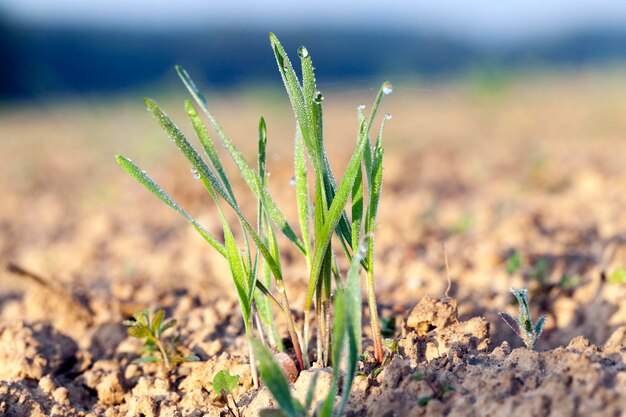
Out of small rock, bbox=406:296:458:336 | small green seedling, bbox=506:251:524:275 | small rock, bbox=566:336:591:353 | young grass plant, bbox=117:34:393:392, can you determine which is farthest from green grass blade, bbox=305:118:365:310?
small green seedling, bbox=506:251:524:275

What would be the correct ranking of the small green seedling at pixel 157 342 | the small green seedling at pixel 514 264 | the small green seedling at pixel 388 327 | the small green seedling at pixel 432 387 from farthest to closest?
the small green seedling at pixel 514 264 → the small green seedling at pixel 388 327 → the small green seedling at pixel 157 342 → the small green seedling at pixel 432 387

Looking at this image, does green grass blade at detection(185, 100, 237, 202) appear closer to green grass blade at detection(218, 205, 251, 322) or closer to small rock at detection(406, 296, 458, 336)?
green grass blade at detection(218, 205, 251, 322)

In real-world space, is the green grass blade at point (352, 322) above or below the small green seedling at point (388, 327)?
above

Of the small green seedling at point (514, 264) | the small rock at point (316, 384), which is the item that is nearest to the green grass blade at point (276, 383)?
the small rock at point (316, 384)

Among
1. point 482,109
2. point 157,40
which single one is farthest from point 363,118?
point 157,40

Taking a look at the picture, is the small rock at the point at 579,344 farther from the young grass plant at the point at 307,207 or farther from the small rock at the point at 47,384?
the small rock at the point at 47,384

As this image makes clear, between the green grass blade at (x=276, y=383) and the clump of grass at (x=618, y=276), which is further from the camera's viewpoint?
the clump of grass at (x=618, y=276)

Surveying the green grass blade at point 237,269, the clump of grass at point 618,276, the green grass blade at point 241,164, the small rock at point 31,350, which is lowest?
the clump of grass at point 618,276
